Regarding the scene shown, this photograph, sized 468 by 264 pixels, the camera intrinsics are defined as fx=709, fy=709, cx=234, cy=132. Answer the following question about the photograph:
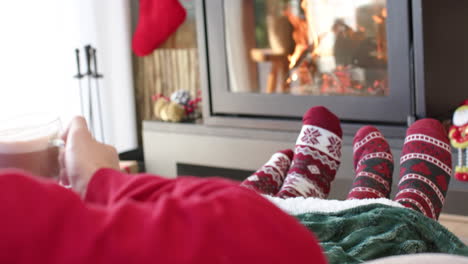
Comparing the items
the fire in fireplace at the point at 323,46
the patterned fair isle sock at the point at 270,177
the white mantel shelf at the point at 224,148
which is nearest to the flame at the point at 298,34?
the fire in fireplace at the point at 323,46

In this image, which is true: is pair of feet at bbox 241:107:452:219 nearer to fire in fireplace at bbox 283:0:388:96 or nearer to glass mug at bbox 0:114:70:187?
fire in fireplace at bbox 283:0:388:96

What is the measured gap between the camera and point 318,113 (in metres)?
1.87

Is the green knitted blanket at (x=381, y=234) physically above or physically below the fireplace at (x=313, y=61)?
below

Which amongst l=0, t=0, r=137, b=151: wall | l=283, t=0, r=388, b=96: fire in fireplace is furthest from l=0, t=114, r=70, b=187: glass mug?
l=0, t=0, r=137, b=151: wall

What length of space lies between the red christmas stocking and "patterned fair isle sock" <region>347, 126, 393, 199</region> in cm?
136

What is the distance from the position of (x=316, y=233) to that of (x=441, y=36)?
1285 mm

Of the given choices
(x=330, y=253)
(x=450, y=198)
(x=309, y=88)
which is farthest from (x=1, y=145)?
(x=309, y=88)

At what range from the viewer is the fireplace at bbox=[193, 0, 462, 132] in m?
2.20

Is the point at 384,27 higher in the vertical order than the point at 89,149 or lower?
higher

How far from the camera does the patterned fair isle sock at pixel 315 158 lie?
5.41 ft

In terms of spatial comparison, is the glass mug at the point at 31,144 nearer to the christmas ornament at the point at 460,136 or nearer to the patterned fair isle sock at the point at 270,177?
the patterned fair isle sock at the point at 270,177

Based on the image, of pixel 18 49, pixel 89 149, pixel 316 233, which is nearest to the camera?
pixel 89 149

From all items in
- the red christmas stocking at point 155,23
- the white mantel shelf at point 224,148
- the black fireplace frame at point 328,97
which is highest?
the red christmas stocking at point 155,23

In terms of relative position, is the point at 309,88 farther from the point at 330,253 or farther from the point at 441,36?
the point at 330,253
